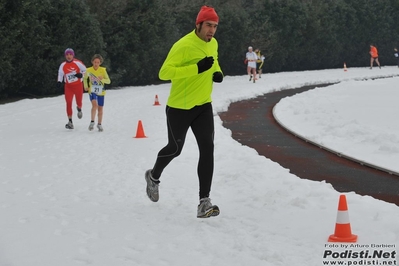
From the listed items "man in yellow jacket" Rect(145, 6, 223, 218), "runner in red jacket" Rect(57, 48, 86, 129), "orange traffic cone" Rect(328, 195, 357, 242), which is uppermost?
"man in yellow jacket" Rect(145, 6, 223, 218)

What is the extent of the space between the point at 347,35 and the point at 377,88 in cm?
2469

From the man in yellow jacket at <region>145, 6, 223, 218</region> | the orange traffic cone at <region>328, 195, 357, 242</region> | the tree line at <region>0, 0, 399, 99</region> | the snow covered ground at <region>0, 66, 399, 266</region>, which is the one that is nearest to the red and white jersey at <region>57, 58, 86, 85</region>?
the snow covered ground at <region>0, 66, 399, 266</region>

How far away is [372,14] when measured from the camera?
56.5 metres

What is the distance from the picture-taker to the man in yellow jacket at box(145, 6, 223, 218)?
22.4 feet

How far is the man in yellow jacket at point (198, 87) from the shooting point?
6812mm

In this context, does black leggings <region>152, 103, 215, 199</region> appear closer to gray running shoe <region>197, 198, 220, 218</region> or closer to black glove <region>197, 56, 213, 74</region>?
gray running shoe <region>197, 198, 220, 218</region>

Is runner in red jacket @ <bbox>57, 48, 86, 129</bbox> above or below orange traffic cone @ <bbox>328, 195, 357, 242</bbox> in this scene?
below

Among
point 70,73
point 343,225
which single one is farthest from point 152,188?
point 70,73

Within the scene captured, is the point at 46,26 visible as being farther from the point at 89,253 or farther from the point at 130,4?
the point at 89,253

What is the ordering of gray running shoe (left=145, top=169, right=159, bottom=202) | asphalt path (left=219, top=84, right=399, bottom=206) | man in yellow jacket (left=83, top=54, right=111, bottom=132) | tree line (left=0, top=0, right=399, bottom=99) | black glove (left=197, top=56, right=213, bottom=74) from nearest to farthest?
1. black glove (left=197, top=56, right=213, bottom=74)
2. gray running shoe (left=145, top=169, right=159, bottom=202)
3. asphalt path (left=219, top=84, right=399, bottom=206)
4. man in yellow jacket (left=83, top=54, right=111, bottom=132)
5. tree line (left=0, top=0, right=399, bottom=99)

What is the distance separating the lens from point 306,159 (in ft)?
38.1

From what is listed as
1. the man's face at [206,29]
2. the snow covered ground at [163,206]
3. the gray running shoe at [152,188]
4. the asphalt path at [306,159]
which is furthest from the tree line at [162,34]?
the man's face at [206,29]

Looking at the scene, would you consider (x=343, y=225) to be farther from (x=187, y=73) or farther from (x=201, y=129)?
(x=187, y=73)

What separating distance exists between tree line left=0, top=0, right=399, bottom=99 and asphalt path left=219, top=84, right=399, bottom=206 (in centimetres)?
945
